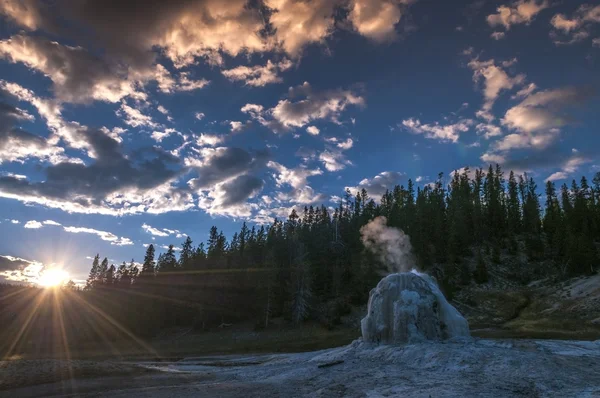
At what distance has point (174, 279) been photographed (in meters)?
94.3

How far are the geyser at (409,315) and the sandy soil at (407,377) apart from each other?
175 cm

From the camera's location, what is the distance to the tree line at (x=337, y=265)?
72625 millimetres

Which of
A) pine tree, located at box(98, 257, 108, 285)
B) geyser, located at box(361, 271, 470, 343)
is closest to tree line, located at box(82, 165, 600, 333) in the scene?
pine tree, located at box(98, 257, 108, 285)

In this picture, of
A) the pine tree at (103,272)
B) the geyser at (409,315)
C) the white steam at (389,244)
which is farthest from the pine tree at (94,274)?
the geyser at (409,315)

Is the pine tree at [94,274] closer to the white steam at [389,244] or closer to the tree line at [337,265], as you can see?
the tree line at [337,265]

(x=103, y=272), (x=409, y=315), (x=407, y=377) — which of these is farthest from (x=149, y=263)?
(x=407, y=377)

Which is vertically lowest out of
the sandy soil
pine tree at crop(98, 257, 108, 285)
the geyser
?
the sandy soil

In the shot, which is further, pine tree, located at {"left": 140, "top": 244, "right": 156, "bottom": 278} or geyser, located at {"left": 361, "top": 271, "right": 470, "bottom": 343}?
pine tree, located at {"left": 140, "top": 244, "right": 156, "bottom": 278}

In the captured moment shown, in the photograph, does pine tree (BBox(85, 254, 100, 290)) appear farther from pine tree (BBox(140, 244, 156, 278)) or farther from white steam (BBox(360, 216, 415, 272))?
white steam (BBox(360, 216, 415, 272))

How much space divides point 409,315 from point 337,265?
5946cm

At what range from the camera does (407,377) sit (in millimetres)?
17594

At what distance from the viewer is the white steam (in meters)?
71.6

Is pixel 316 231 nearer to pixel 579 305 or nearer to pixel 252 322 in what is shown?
pixel 252 322

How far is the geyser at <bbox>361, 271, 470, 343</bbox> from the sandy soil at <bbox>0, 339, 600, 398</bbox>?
1.75 m
